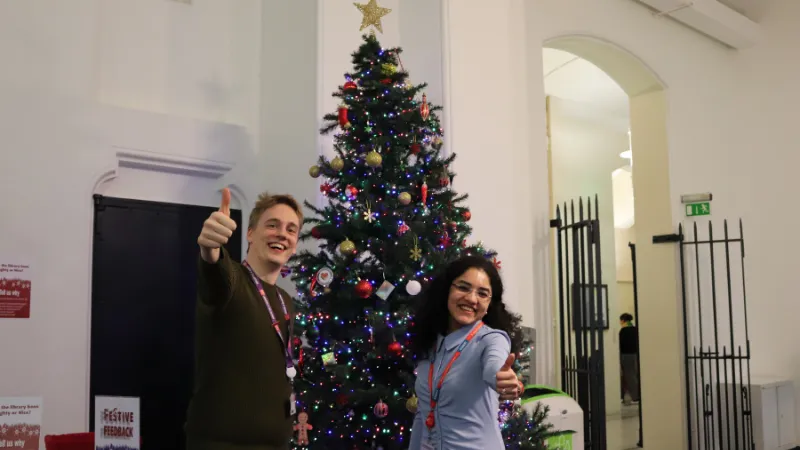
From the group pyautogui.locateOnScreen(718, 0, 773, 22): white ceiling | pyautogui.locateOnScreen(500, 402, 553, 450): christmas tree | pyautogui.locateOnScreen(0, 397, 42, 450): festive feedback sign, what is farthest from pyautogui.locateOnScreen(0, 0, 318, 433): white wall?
pyautogui.locateOnScreen(718, 0, 773, 22): white ceiling

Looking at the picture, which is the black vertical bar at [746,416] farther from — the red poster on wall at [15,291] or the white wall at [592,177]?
the red poster on wall at [15,291]

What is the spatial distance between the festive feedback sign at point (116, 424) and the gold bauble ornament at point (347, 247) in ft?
3.56

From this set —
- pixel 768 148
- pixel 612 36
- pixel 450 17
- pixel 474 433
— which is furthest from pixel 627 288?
pixel 474 433

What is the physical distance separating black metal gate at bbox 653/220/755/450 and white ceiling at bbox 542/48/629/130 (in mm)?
2841


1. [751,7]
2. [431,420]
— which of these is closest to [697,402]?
[751,7]

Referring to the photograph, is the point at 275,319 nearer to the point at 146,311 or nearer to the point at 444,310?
the point at 444,310

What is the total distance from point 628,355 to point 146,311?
7.38 metres

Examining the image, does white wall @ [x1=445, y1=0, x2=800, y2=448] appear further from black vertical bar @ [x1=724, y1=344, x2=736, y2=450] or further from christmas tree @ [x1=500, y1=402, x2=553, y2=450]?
christmas tree @ [x1=500, y1=402, x2=553, y2=450]

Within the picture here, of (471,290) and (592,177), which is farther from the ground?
(592,177)

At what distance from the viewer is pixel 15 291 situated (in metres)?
3.93

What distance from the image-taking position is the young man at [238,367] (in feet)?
6.68

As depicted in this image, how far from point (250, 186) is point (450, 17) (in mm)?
1886

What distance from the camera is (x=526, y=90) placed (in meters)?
5.99

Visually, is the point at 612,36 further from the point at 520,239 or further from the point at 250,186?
the point at 250,186
